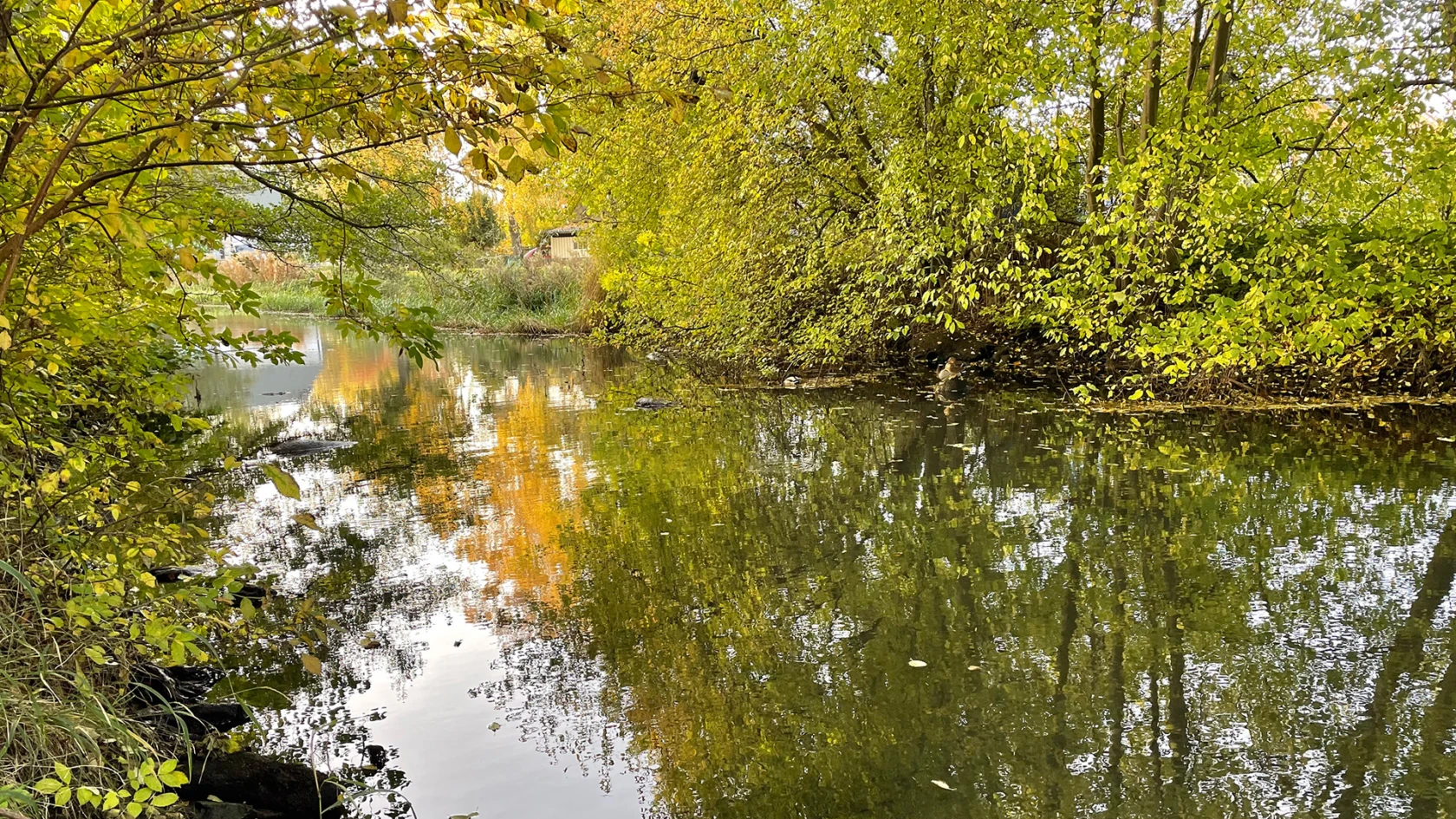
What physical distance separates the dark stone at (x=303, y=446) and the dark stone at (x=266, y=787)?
8.06m

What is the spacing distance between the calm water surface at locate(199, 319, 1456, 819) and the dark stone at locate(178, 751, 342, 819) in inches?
9.2

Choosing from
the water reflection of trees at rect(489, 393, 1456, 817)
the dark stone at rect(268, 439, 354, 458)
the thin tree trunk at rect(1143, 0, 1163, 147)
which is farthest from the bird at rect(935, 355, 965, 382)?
the dark stone at rect(268, 439, 354, 458)

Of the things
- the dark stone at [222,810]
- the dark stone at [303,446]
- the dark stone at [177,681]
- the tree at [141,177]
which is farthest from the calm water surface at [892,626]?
the tree at [141,177]

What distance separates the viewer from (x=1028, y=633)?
490 cm

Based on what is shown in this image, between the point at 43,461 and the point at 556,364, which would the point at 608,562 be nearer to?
the point at 43,461

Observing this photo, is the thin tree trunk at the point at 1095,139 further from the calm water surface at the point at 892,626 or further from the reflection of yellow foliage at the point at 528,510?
the reflection of yellow foliage at the point at 528,510

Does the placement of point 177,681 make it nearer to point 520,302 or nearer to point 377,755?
point 377,755

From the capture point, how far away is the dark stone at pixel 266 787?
11.5ft

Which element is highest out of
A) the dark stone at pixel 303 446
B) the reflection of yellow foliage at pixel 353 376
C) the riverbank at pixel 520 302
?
the riverbank at pixel 520 302

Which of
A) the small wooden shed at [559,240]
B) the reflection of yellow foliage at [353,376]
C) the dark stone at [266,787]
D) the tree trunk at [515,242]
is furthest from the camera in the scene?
the tree trunk at [515,242]

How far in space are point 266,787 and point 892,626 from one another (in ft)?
10.5

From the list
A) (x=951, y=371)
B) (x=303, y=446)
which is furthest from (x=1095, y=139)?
(x=303, y=446)

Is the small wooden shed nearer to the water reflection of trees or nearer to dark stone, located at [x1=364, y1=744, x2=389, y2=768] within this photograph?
the water reflection of trees

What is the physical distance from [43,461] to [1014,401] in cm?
1141
